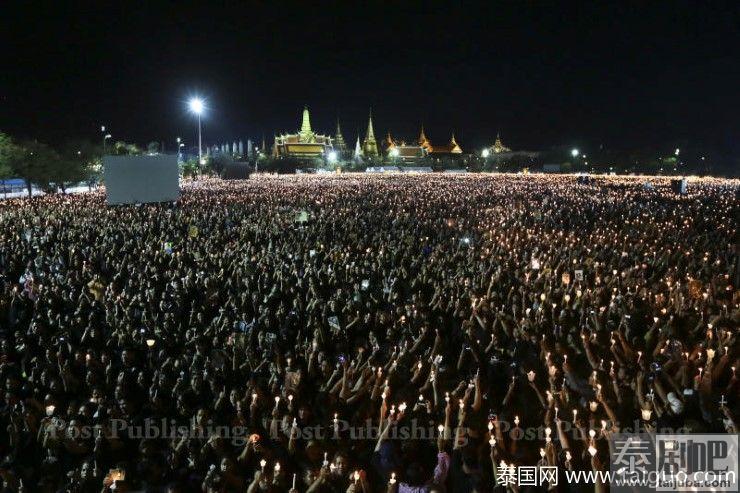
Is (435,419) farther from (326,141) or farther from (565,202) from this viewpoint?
(326,141)

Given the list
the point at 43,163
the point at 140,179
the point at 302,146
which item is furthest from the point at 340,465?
the point at 302,146

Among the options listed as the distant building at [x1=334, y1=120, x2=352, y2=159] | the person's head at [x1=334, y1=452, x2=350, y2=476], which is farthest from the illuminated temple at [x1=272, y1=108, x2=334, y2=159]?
the person's head at [x1=334, y1=452, x2=350, y2=476]

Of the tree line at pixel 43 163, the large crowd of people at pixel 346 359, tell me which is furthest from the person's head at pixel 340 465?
the tree line at pixel 43 163

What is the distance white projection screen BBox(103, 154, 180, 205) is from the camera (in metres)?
23.8

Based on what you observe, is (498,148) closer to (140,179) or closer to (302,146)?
(302,146)

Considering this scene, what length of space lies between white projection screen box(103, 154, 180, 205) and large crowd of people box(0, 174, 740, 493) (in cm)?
999

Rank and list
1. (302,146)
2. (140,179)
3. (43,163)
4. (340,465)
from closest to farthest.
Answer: (340,465) < (140,179) < (43,163) < (302,146)

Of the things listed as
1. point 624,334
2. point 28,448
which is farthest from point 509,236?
point 28,448

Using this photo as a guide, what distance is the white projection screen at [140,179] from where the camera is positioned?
2383cm

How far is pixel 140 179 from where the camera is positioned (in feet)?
80.4

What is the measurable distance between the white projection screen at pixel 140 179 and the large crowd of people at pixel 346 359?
32.8ft

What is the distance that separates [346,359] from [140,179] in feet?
68.7

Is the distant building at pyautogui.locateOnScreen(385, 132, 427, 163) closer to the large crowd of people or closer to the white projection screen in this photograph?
the white projection screen

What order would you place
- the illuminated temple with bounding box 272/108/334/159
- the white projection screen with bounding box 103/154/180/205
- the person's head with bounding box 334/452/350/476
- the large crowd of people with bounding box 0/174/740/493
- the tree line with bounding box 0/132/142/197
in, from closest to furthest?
the person's head with bounding box 334/452/350/476 < the large crowd of people with bounding box 0/174/740/493 < the white projection screen with bounding box 103/154/180/205 < the tree line with bounding box 0/132/142/197 < the illuminated temple with bounding box 272/108/334/159
